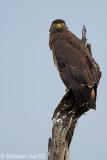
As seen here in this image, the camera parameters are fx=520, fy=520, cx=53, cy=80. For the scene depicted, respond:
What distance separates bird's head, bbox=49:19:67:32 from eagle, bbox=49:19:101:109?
0.75 feet

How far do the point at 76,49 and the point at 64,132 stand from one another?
2.73 meters

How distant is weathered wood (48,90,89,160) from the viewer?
9109mm

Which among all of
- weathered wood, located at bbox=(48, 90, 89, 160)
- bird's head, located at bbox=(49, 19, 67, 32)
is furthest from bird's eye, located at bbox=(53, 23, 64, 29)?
Answer: weathered wood, located at bbox=(48, 90, 89, 160)

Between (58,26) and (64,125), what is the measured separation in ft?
14.6

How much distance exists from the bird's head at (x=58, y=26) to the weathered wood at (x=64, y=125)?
3.12 meters

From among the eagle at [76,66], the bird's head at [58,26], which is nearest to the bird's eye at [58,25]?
the bird's head at [58,26]

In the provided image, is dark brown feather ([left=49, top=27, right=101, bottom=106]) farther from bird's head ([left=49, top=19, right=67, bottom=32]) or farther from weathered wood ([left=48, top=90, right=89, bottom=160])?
bird's head ([left=49, top=19, right=67, bottom=32])

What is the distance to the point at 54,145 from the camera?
9141mm

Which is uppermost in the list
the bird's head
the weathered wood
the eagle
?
the bird's head

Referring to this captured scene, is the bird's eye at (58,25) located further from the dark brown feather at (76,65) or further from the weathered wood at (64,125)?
the weathered wood at (64,125)

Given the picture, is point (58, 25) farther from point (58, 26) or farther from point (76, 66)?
point (76, 66)

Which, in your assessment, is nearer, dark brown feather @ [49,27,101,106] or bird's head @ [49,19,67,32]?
dark brown feather @ [49,27,101,106]

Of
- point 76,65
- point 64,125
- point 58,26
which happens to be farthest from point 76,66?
point 58,26

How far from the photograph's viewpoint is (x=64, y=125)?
9.48m
